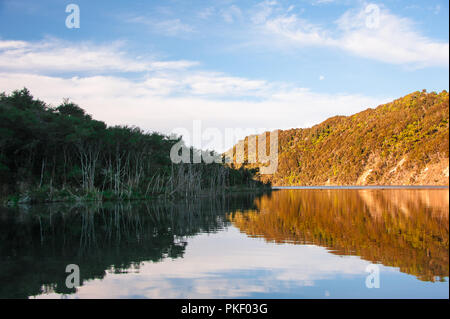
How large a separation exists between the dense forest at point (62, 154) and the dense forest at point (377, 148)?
62.5m

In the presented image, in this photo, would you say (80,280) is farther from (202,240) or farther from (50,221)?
(50,221)

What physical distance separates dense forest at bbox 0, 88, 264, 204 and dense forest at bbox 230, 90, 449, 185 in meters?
62.5

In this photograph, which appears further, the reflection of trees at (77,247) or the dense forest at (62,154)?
the dense forest at (62,154)

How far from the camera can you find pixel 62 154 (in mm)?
35812

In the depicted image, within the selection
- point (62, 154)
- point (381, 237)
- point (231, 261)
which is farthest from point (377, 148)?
point (231, 261)

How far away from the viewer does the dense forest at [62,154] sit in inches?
1204

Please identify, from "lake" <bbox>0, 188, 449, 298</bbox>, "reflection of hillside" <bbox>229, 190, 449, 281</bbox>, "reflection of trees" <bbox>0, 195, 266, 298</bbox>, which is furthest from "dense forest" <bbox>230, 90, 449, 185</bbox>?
"lake" <bbox>0, 188, 449, 298</bbox>

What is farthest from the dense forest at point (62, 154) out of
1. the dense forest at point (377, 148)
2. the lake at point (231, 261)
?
the dense forest at point (377, 148)

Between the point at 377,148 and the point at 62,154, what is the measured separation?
101813mm

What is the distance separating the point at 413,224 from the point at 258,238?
6067mm

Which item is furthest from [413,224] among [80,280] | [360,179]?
[360,179]

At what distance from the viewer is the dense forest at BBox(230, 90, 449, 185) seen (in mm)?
101188

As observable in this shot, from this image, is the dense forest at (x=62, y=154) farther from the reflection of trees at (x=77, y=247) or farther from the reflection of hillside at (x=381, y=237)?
the reflection of hillside at (x=381, y=237)
